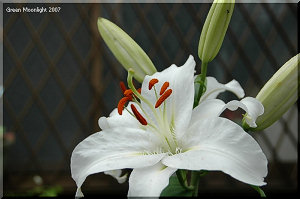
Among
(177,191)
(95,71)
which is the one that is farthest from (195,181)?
(95,71)

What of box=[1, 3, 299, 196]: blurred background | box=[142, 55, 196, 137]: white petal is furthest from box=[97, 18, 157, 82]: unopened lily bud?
box=[1, 3, 299, 196]: blurred background

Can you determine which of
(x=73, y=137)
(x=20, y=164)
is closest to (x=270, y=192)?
(x=73, y=137)

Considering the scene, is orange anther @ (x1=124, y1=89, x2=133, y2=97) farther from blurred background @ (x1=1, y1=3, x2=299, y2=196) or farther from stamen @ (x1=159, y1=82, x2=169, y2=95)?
blurred background @ (x1=1, y1=3, x2=299, y2=196)

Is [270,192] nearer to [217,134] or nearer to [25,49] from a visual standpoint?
[25,49]

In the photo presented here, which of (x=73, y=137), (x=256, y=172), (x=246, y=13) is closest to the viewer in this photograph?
(x=256, y=172)

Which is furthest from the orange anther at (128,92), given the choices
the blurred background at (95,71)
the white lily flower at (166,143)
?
the blurred background at (95,71)

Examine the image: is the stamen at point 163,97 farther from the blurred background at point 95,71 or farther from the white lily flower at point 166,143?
the blurred background at point 95,71

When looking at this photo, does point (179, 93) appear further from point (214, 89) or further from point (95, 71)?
point (95, 71)
